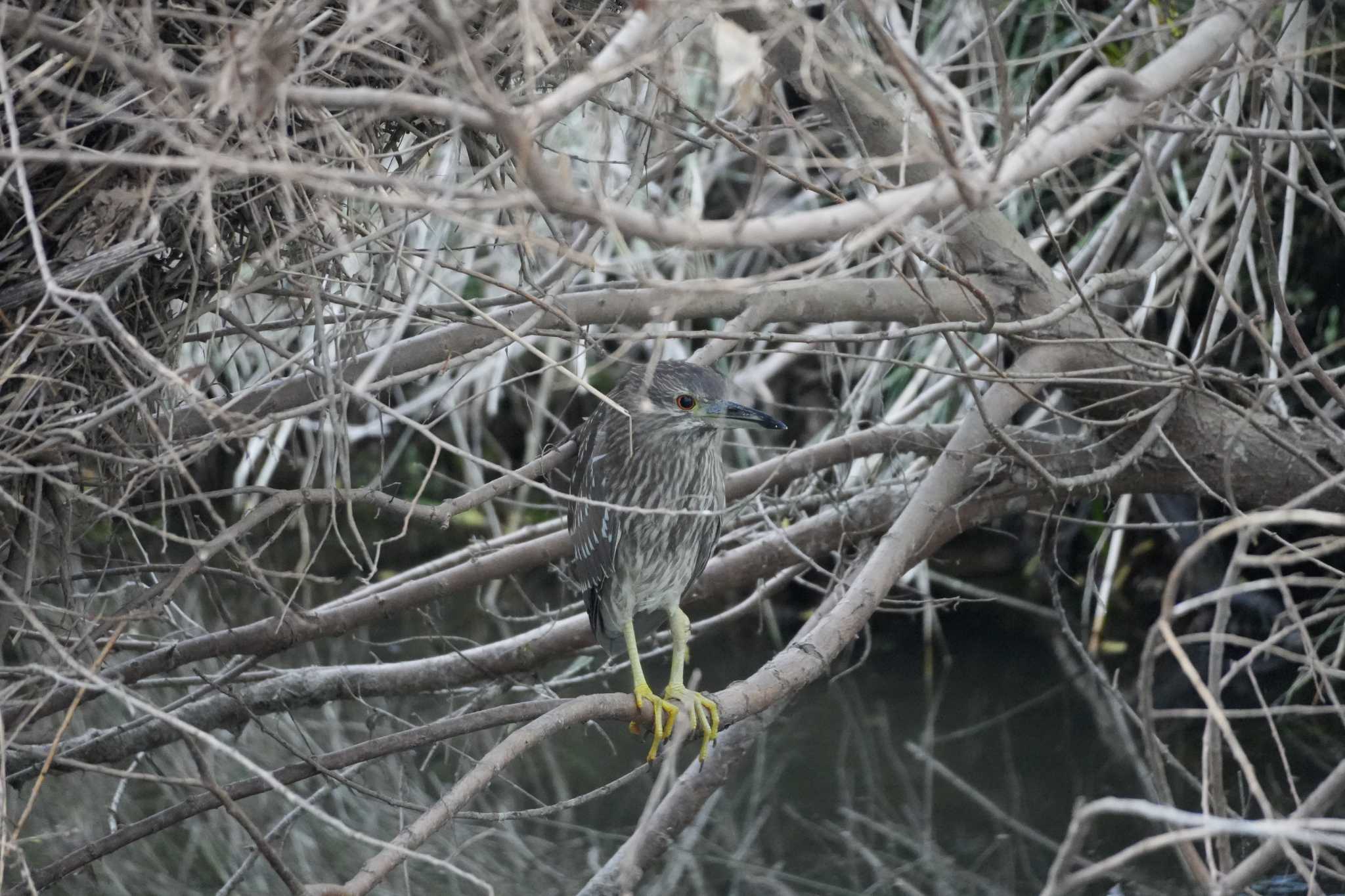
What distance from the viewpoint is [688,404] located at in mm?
3189

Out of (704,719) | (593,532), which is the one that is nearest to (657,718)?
(704,719)

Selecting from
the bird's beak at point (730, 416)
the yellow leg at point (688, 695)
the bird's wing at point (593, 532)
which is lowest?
the yellow leg at point (688, 695)

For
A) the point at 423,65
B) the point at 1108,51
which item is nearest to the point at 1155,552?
the point at 1108,51

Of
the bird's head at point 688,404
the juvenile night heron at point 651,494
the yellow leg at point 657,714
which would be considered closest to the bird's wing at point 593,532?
the juvenile night heron at point 651,494

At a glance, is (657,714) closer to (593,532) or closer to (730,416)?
(593,532)

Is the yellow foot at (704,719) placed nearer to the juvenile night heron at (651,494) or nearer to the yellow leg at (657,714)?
the yellow leg at (657,714)

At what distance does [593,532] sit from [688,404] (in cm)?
41

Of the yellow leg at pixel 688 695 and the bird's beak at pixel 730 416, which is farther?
the bird's beak at pixel 730 416

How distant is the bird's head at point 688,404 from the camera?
310cm

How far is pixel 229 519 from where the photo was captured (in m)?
6.00

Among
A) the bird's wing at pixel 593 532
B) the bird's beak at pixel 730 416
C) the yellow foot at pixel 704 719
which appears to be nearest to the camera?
the yellow foot at pixel 704 719

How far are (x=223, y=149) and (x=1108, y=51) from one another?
3650mm

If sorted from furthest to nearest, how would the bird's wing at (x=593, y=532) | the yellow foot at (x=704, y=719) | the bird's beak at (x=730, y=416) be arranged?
the bird's wing at (x=593, y=532)
the bird's beak at (x=730, y=416)
the yellow foot at (x=704, y=719)

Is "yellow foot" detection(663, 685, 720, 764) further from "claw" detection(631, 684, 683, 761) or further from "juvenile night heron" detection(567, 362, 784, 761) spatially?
"juvenile night heron" detection(567, 362, 784, 761)
